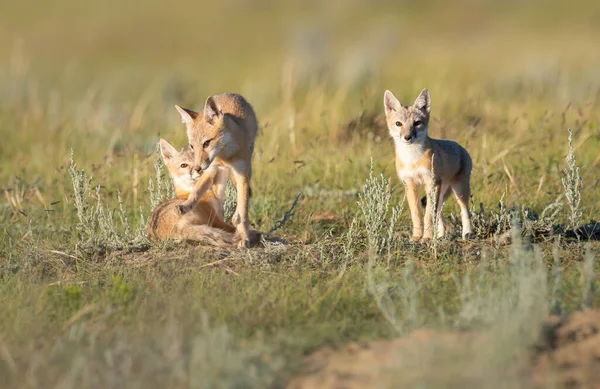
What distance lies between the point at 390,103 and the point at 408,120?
0.42 meters

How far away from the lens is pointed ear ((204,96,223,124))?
6.86 metres

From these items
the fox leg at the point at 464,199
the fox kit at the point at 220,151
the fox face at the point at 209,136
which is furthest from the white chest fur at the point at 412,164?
the fox face at the point at 209,136

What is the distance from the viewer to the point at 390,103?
7.38 m

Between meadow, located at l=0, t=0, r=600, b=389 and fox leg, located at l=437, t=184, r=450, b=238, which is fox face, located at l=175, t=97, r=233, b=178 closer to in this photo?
meadow, located at l=0, t=0, r=600, b=389

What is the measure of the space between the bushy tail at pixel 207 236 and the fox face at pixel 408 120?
160cm

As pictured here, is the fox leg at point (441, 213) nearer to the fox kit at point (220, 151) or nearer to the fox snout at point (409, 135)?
the fox snout at point (409, 135)

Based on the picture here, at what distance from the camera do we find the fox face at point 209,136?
6727mm

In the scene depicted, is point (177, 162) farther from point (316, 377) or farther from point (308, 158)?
point (316, 377)

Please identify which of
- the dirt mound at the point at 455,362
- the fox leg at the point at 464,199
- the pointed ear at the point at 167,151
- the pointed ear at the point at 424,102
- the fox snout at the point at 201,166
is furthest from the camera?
the pointed ear at the point at 167,151

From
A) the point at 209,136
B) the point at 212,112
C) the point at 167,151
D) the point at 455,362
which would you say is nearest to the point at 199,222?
the point at 209,136

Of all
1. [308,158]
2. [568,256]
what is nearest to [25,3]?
[308,158]

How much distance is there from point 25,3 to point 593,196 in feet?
183

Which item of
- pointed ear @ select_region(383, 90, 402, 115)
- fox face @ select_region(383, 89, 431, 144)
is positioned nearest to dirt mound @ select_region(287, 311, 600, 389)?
fox face @ select_region(383, 89, 431, 144)

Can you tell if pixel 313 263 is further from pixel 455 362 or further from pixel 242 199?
pixel 455 362
